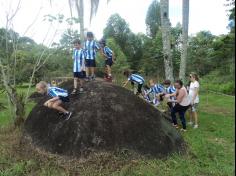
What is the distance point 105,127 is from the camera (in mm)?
8352

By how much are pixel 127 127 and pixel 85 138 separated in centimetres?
94

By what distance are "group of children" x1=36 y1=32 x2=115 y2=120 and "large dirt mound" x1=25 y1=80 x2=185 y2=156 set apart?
25cm

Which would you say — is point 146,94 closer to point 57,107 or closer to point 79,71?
point 79,71

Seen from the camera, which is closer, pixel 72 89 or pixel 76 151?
pixel 76 151

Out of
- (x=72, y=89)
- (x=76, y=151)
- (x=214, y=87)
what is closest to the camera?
(x=76, y=151)

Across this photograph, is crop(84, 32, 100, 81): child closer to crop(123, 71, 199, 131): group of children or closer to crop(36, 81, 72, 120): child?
crop(123, 71, 199, 131): group of children

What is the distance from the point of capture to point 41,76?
90.0ft

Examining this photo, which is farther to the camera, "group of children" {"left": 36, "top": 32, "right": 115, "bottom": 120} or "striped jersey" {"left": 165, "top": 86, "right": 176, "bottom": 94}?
"striped jersey" {"left": 165, "top": 86, "right": 176, "bottom": 94}

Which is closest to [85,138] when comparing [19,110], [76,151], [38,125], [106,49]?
[76,151]

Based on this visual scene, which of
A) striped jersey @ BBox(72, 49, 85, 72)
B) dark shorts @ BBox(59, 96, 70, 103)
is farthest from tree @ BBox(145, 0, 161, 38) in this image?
dark shorts @ BBox(59, 96, 70, 103)

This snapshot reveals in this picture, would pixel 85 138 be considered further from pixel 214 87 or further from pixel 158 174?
pixel 214 87

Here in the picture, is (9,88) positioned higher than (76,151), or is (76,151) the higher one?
(9,88)

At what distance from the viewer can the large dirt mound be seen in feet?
26.9

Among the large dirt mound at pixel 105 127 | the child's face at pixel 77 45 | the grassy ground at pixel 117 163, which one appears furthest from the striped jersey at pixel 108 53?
the grassy ground at pixel 117 163
